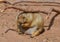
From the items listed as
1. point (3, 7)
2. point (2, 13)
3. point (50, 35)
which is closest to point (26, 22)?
point (50, 35)

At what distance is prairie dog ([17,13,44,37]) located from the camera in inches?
198

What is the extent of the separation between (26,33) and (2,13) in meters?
1.48

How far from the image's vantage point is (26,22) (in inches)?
200

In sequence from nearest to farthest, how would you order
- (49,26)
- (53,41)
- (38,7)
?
1. (53,41)
2. (49,26)
3. (38,7)

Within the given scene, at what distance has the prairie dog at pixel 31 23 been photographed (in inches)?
198

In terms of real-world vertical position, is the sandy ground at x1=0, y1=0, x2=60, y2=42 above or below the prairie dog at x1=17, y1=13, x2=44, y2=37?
below

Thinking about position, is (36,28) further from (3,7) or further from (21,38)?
(3,7)

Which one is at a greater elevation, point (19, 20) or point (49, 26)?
point (19, 20)

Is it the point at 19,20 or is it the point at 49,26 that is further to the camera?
the point at 49,26

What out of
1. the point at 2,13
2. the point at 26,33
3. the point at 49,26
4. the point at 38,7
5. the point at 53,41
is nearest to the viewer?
the point at 53,41

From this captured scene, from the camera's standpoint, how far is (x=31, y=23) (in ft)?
17.0

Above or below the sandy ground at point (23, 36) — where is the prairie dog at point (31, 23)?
above

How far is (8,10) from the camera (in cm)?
699

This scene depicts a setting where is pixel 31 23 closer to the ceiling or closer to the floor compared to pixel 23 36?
closer to the ceiling
